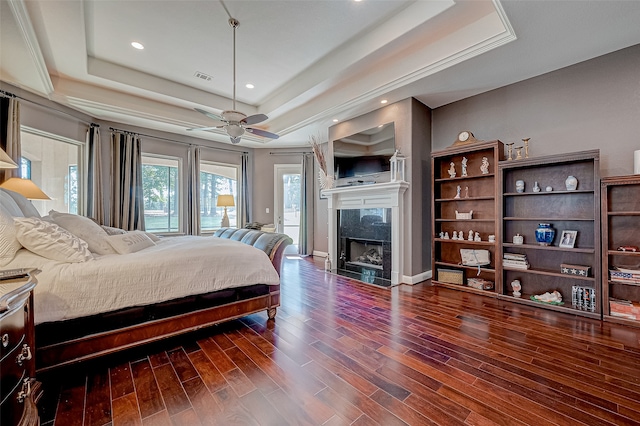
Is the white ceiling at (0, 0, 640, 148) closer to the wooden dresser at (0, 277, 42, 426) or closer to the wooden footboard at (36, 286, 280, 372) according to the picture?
the wooden dresser at (0, 277, 42, 426)

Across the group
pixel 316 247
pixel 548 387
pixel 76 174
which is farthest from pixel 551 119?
pixel 76 174

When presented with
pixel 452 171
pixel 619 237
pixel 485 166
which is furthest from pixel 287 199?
pixel 619 237

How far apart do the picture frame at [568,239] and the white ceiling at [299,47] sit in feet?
6.74

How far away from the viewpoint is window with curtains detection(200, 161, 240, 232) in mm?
6344

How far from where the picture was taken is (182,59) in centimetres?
388

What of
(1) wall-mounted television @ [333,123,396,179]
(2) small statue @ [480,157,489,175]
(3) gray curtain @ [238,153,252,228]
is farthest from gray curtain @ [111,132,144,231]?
(2) small statue @ [480,157,489,175]

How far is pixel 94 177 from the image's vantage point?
183 inches

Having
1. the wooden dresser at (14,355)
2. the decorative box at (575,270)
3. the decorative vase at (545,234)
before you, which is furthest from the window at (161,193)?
the decorative box at (575,270)

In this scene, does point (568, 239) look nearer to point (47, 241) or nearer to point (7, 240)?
point (47, 241)

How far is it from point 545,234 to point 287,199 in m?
5.37

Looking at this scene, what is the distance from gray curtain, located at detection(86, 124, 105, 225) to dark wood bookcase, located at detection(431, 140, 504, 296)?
225 inches

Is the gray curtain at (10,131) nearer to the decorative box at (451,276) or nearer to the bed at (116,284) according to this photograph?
the bed at (116,284)

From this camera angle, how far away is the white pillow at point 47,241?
72.1 inches

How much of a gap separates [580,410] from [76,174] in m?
6.85
